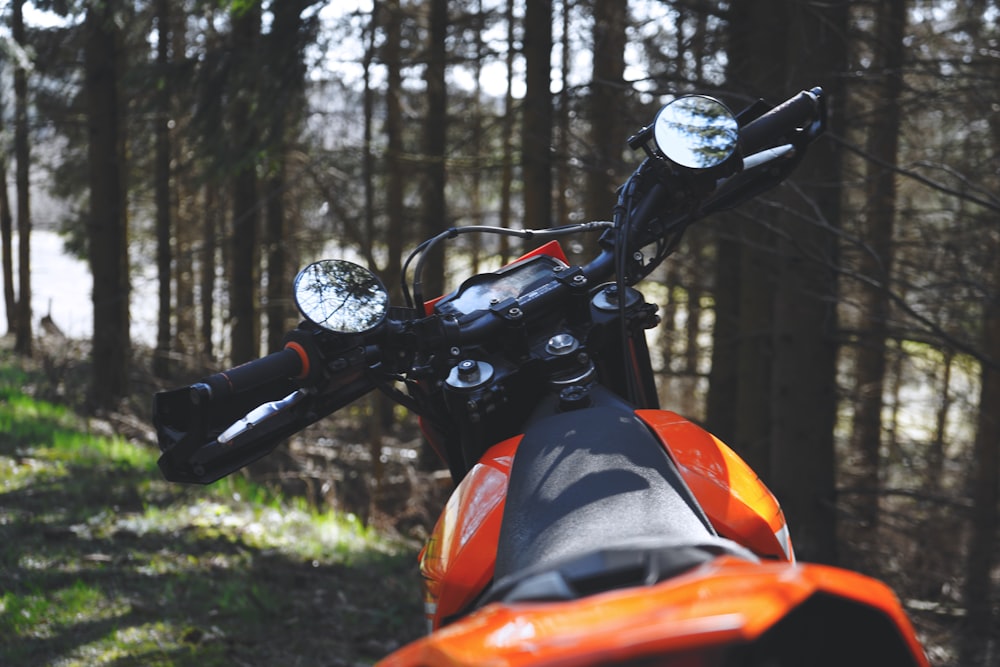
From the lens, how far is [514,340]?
86.9 inches

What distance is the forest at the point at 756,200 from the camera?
6.16 meters

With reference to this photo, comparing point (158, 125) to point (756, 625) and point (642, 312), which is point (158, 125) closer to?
point (642, 312)

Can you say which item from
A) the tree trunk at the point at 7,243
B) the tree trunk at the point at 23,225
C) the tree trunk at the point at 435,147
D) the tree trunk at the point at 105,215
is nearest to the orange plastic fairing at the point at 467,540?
the tree trunk at the point at 435,147

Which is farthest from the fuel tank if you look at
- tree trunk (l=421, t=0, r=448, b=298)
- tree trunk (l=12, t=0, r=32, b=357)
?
tree trunk (l=12, t=0, r=32, b=357)

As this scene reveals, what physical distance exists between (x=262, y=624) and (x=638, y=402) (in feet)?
9.81

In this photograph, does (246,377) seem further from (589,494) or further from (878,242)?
(878,242)

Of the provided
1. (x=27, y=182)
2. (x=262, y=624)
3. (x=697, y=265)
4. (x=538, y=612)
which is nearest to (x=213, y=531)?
(x=262, y=624)

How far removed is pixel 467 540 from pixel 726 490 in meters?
0.51

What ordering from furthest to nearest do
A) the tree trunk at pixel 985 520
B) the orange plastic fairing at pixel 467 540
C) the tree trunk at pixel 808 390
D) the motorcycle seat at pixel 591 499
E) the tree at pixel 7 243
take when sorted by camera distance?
the tree at pixel 7 243
the tree trunk at pixel 985 520
the tree trunk at pixel 808 390
the orange plastic fairing at pixel 467 540
the motorcycle seat at pixel 591 499

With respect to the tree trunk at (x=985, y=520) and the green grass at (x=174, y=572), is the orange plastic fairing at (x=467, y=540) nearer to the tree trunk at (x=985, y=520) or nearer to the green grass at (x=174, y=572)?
the green grass at (x=174, y=572)

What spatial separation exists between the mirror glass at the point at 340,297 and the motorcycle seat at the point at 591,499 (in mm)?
481

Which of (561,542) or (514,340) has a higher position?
(514,340)

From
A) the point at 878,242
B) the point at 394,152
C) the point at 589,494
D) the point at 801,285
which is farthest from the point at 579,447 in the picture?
the point at 394,152

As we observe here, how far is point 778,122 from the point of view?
2.49 m
